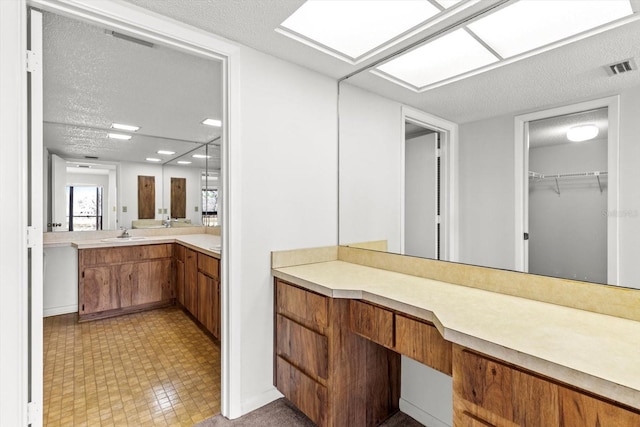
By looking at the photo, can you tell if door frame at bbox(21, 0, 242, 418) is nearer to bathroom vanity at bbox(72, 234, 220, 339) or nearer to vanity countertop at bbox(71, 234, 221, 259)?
vanity countertop at bbox(71, 234, 221, 259)

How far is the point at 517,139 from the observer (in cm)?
137

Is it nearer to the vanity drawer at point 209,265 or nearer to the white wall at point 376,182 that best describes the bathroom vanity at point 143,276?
the vanity drawer at point 209,265

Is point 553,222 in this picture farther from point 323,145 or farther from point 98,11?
point 98,11

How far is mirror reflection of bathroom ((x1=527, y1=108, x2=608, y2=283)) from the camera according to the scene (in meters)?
1.12

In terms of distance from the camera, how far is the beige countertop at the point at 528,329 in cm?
78

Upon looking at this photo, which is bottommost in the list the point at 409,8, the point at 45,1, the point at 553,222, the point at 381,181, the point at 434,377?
the point at 434,377

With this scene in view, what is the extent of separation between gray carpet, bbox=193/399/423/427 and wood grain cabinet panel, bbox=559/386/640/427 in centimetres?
121

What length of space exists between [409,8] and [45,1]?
1701mm

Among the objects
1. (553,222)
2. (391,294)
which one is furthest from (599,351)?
(391,294)

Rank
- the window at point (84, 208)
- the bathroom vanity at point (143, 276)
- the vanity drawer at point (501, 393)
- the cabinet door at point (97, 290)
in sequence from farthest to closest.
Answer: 1. the window at point (84, 208)
2. the cabinet door at point (97, 290)
3. the bathroom vanity at point (143, 276)
4. the vanity drawer at point (501, 393)

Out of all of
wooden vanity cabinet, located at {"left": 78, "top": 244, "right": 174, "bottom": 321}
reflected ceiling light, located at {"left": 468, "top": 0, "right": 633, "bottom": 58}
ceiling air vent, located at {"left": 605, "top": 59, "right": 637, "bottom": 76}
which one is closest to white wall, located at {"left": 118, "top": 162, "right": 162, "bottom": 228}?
wooden vanity cabinet, located at {"left": 78, "top": 244, "right": 174, "bottom": 321}

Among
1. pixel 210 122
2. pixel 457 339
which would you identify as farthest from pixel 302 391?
pixel 210 122

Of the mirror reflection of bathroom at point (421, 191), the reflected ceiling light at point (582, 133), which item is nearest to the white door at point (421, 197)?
the mirror reflection of bathroom at point (421, 191)

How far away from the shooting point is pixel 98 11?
144cm
